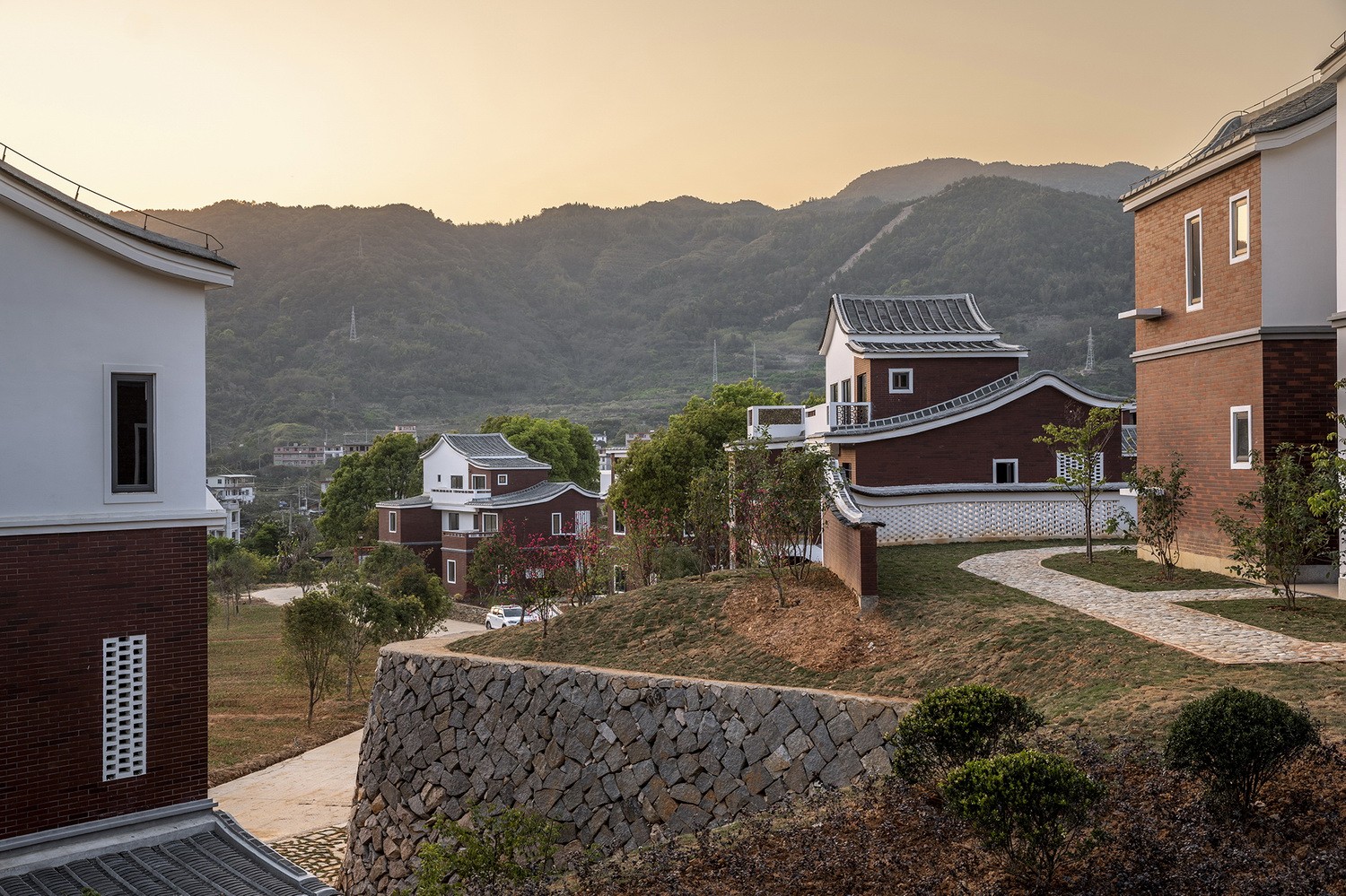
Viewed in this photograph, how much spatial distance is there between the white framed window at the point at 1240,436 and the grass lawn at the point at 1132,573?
1865 mm

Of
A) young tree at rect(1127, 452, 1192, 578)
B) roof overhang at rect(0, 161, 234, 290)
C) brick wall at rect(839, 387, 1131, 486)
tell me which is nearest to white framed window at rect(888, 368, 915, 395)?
brick wall at rect(839, 387, 1131, 486)

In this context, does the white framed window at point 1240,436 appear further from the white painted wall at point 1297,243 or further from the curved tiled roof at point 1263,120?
the curved tiled roof at point 1263,120

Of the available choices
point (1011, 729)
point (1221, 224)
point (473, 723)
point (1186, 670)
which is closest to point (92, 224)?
point (473, 723)

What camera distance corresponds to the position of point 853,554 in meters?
16.4

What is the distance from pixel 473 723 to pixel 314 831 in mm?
5544

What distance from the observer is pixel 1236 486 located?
16828mm

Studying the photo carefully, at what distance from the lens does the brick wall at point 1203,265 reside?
53.7ft

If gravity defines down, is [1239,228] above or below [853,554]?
above

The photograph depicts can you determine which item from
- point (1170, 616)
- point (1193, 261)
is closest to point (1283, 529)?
point (1170, 616)

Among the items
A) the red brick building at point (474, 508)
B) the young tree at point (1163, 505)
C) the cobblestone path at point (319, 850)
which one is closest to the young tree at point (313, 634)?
the cobblestone path at point (319, 850)

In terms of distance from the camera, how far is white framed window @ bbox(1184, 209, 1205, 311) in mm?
18078

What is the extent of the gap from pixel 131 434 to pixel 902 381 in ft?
69.5

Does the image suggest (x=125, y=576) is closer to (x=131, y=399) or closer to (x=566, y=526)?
(x=131, y=399)

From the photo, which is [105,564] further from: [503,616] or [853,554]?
[503,616]
